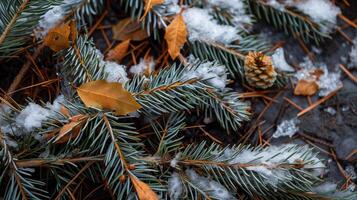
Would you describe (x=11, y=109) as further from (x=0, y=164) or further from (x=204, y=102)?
(x=204, y=102)

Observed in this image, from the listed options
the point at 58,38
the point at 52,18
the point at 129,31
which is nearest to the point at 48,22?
the point at 52,18

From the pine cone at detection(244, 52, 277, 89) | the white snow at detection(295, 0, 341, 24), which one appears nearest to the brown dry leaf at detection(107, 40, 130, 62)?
the pine cone at detection(244, 52, 277, 89)

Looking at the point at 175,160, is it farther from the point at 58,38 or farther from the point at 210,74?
the point at 58,38

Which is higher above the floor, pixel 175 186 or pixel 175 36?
pixel 175 36

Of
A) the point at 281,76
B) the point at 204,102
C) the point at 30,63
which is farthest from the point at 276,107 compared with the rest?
the point at 30,63

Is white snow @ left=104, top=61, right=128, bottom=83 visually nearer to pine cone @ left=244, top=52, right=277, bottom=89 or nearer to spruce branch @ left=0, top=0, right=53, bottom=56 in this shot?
spruce branch @ left=0, top=0, right=53, bottom=56

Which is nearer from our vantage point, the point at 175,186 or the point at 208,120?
the point at 175,186

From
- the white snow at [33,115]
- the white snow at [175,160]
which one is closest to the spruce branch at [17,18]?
the white snow at [33,115]

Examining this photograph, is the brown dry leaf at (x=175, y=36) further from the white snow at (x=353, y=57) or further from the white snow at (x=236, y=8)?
the white snow at (x=353, y=57)
